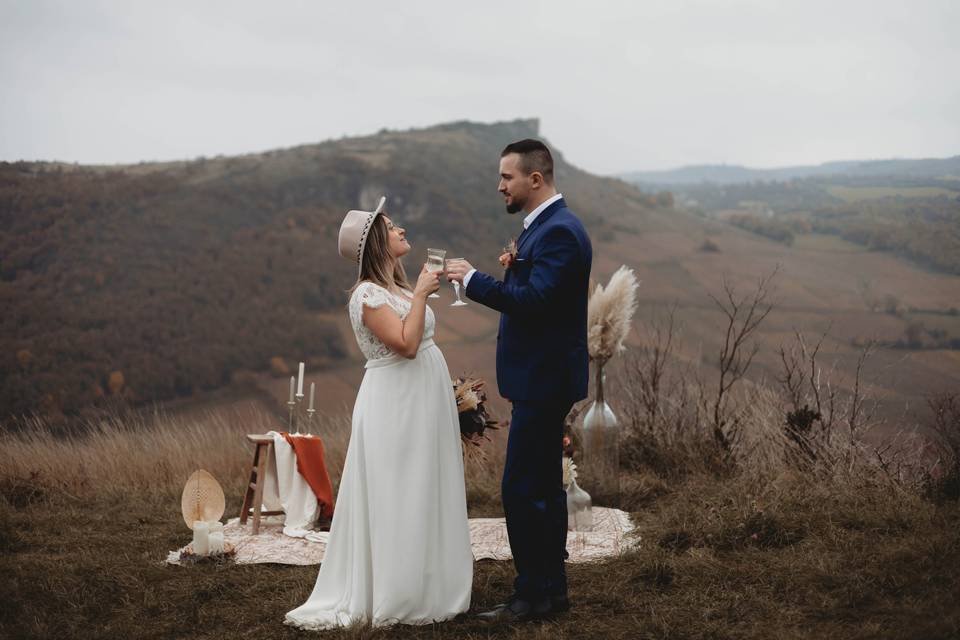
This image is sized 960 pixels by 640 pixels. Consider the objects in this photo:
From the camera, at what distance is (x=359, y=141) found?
32.1 meters

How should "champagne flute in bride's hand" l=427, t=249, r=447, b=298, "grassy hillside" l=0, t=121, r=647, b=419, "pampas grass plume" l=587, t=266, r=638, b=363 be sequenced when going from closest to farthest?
1. "champagne flute in bride's hand" l=427, t=249, r=447, b=298
2. "pampas grass plume" l=587, t=266, r=638, b=363
3. "grassy hillside" l=0, t=121, r=647, b=419

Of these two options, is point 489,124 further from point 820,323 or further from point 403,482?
point 403,482

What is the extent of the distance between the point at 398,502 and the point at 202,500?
2.31m

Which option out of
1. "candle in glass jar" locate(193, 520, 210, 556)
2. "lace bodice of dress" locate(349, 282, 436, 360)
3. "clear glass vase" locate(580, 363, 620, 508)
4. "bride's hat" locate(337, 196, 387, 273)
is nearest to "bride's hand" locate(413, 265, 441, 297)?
"lace bodice of dress" locate(349, 282, 436, 360)

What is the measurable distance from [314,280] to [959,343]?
16826 millimetres

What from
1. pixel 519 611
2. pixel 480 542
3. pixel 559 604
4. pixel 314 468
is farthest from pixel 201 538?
pixel 559 604

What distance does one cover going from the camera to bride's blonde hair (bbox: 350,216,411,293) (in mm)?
4156

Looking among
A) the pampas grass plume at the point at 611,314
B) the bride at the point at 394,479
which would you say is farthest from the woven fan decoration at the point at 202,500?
the pampas grass plume at the point at 611,314

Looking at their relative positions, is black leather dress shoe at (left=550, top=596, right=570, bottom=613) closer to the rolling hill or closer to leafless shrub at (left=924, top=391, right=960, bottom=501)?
leafless shrub at (left=924, top=391, right=960, bottom=501)

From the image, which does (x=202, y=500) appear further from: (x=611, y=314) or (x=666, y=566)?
(x=611, y=314)

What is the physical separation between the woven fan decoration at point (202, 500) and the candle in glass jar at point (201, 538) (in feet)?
0.69

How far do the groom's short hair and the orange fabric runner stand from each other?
3.50 meters

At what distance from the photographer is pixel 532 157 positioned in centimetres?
403

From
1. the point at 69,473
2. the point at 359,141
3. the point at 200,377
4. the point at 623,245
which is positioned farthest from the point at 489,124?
the point at 69,473
